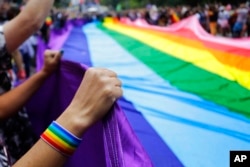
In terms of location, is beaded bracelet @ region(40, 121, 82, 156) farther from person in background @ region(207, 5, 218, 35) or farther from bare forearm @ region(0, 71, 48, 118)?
person in background @ region(207, 5, 218, 35)

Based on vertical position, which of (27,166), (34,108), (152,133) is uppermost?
(27,166)

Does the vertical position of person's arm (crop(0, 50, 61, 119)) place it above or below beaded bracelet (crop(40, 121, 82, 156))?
below

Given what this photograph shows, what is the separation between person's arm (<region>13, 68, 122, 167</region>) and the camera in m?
0.86

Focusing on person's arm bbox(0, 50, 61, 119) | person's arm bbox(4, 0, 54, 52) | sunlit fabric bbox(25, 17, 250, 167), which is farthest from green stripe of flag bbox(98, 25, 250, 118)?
person's arm bbox(4, 0, 54, 52)

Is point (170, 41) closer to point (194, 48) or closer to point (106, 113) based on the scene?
point (194, 48)

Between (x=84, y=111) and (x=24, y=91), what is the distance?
0.77 m

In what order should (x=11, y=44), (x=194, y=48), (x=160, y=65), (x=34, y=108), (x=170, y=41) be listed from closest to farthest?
(x=11, y=44)
(x=34, y=108)
(x=160, y=65)
(x=194, y=48)
(x=170, y=41)

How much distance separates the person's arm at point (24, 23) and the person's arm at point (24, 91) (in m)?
0.20

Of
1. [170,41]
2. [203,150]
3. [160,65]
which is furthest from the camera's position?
[170,41]

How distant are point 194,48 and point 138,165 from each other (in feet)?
6.60

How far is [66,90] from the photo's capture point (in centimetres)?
177

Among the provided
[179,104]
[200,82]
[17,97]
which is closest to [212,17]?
[200,82]

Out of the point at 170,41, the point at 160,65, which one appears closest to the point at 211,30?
the point at 170,41

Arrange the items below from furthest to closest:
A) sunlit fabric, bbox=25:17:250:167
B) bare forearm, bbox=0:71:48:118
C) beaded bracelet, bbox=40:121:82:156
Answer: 1. bare forearm, bbox=0:71:48:118
2. sunlit fabric, bbox=25:17:250:167
3. beaded bracelet, bbox=40:121:82:156
